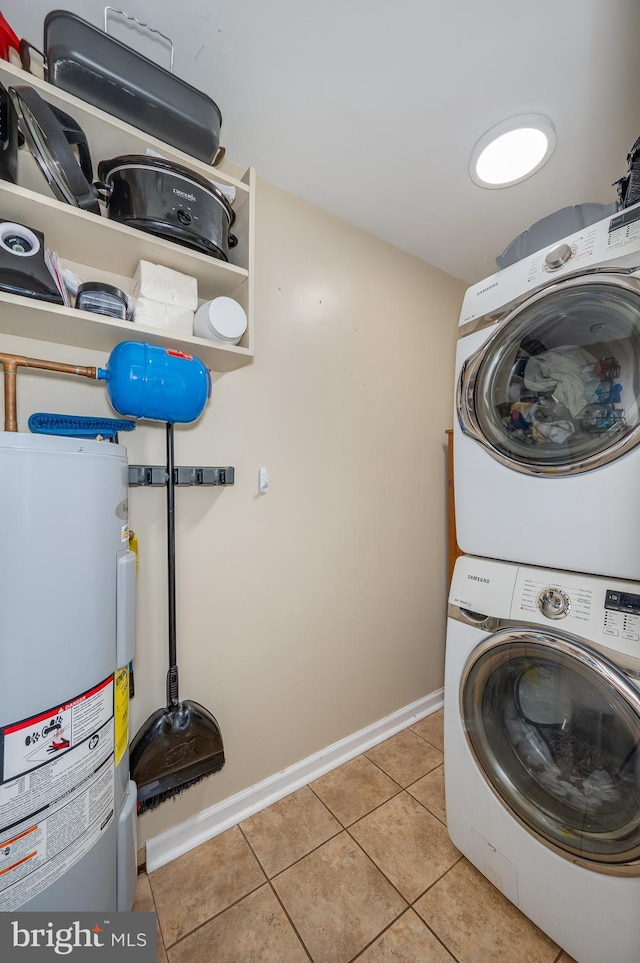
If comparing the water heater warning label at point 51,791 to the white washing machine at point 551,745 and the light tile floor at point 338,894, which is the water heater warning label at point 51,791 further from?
the white washing machine at point 551,745

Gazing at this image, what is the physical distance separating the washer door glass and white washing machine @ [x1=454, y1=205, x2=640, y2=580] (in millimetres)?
245

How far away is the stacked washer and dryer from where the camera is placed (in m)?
0.86

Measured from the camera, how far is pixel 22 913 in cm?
71

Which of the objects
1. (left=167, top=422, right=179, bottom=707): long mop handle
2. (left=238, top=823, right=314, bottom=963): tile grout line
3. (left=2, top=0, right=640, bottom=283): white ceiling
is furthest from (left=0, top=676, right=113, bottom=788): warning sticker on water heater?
(left=2, top=0, right=640, bottom=283): white ceiling

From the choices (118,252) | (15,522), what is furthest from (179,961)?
(118,252)

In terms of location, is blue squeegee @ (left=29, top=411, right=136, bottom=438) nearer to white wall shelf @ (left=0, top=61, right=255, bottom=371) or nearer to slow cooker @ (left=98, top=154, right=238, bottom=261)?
white wall shelf @ (left=0, top=61, right=255, bottom=371)

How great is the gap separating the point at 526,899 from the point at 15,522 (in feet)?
5.36

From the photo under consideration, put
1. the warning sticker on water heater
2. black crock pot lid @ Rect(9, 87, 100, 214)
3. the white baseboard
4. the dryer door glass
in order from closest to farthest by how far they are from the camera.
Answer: the warning sticker on water heater < black crock pot lid @ Rect(9, 87, 100, 214) < the dryer door glass < the white baseboard

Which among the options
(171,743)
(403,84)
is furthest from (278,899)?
(403,84)

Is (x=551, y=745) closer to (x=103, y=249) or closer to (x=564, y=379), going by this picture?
(x=564, y=379)

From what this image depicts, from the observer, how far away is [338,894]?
3.80ft

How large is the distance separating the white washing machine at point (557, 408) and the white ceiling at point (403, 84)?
2.08ft

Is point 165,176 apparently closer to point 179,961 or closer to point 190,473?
point 190,473

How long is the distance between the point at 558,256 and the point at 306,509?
3.93ft
